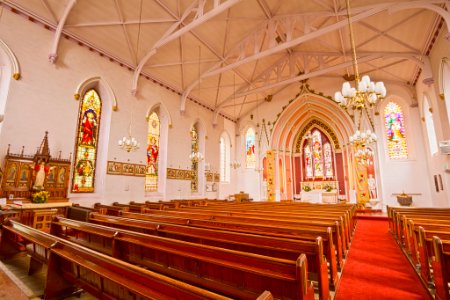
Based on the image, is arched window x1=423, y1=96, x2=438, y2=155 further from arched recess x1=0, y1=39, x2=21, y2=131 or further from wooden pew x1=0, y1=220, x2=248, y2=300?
arched recess x1=0, y1=39, x2=21, y2=131

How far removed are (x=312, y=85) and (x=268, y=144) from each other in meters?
4.51

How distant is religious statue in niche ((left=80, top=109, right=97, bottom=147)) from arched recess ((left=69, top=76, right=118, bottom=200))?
0.25 m

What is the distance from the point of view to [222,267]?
74.9 inches

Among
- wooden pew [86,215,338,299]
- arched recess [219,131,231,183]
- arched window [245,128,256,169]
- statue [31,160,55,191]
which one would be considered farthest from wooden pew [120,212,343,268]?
arched window [245,128,256,169]

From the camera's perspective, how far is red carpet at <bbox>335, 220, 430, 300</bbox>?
2.54 meters

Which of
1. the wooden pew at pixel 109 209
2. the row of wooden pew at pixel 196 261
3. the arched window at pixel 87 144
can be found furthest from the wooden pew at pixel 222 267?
the arched window at pixel 87 144

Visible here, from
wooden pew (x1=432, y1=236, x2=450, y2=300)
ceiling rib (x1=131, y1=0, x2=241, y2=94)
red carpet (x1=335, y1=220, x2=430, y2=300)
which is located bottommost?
red carpet (x1=335, y1=220, x2=430, y2=300)

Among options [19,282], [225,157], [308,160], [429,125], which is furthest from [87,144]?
[429,125]

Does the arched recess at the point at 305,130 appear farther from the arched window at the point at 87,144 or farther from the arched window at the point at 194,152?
the arched window at the point at 87,144

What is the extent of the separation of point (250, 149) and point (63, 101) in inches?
440

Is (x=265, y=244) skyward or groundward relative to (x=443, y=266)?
skyward

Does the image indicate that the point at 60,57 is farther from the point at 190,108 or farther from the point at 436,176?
the point at 436,176

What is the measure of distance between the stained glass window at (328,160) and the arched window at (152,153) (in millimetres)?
10790

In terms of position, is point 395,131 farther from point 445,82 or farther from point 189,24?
point 189,24
